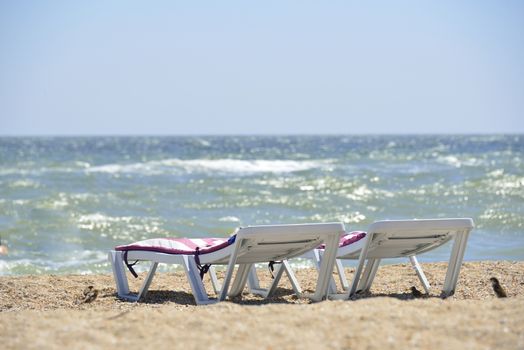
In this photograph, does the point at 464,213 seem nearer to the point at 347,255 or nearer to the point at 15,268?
the point at 15,268

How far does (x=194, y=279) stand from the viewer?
6.94 meters

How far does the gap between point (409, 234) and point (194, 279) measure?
1675 millimetres

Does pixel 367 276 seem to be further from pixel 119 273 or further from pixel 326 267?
pixel 119 273

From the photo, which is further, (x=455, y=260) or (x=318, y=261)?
(x=318, y=261)

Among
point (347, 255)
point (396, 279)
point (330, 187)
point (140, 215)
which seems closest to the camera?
point (347, 255)

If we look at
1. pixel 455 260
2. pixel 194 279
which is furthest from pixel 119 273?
pixel 455 260

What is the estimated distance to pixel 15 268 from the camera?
433 inches

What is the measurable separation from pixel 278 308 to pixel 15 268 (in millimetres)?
6301

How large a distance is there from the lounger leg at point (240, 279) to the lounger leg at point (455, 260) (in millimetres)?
1570

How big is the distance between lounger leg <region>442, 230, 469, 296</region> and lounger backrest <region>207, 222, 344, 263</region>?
1050 mm

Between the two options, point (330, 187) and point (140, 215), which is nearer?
point (140, 215)

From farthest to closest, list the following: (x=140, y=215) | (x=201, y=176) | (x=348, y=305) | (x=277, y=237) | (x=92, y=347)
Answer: (x=201, y=176), (x=140, y=215), (x=277, y=237), (x=348, y=305), (x=92, y=347)

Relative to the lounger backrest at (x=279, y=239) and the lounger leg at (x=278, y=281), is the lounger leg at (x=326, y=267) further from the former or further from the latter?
the lounger leg at (x=278, y=281)

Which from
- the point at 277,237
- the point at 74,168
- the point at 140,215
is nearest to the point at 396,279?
the point at 277,237
